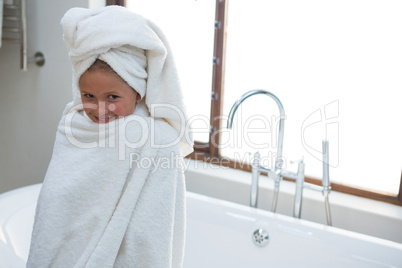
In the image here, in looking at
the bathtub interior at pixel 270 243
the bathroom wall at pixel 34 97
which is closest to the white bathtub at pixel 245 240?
the bathtub interior at pixel 270 243

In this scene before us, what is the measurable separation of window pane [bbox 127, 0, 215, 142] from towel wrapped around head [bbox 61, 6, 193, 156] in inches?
48.3

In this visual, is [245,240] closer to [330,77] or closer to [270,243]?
[270,243]

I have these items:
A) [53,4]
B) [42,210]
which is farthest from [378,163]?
[53,4]

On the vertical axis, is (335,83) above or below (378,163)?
above

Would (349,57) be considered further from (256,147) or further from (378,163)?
(256,147)

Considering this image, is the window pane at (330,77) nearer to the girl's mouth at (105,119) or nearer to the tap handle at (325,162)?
the tap handle at (325,162)

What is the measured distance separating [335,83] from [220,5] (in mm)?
652

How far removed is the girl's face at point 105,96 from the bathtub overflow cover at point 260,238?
101 cm

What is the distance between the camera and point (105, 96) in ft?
3.08

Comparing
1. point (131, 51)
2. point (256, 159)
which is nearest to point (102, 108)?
point (131, 51)

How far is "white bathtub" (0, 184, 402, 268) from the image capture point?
155 cm

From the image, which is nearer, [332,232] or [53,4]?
[332,232]

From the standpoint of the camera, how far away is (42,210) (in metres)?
0.99

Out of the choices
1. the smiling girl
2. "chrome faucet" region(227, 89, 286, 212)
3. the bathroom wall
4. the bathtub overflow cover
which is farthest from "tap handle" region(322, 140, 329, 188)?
the bathroom wall
